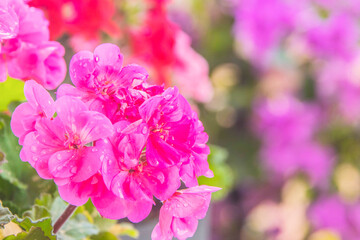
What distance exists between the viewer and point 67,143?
244 millimetres

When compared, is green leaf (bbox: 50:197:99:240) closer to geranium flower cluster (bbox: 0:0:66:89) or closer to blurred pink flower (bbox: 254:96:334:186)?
geranium flower cluster (bbox: 0:0:66:89)

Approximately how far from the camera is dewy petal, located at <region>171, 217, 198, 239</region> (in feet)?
0.85

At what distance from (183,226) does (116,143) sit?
0.18ft

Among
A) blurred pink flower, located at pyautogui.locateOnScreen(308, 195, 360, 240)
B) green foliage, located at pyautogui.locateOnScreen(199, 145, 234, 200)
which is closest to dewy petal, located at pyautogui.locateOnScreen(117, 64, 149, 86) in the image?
green foliage, located at pyautogui.locateOnScreen(199, 145, 234, 200)

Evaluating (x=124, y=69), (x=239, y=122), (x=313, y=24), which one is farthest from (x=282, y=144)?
(x=124, y=69)

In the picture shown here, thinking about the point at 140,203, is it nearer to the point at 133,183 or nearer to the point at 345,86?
the point at 133,183

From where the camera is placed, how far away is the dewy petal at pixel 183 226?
0.85 ft

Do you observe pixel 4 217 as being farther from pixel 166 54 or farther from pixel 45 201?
pixel 166 54

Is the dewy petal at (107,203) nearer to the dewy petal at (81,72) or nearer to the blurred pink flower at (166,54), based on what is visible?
the dewy petal at (81,72)

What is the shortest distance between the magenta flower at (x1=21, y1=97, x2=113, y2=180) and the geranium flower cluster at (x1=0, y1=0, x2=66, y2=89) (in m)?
0.07

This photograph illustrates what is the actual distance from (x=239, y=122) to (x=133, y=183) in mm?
809

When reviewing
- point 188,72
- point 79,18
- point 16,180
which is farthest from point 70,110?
point 188,72

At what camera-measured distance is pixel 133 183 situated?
244mm

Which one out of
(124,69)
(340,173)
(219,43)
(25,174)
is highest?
(124,69)
